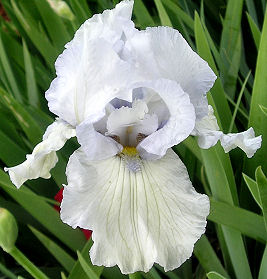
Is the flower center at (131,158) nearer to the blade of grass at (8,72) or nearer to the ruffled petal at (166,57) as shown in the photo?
the ruffled petal at (166,57)

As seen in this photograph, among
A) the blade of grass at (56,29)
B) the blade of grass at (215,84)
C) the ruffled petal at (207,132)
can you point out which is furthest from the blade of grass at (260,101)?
the blade of grass at (56,29)

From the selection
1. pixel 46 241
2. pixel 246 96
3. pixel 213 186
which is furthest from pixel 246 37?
pixel 46 241

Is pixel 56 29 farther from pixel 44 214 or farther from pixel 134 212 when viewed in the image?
pixel 134 212

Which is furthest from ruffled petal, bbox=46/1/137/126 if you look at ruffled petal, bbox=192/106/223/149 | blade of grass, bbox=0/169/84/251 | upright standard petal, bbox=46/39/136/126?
blade of grass, bbox=0/169/84/251

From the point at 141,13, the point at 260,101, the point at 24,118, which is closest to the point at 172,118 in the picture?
the point at 260,101

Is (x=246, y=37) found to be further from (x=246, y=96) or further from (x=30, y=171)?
(x=30, y=171)
